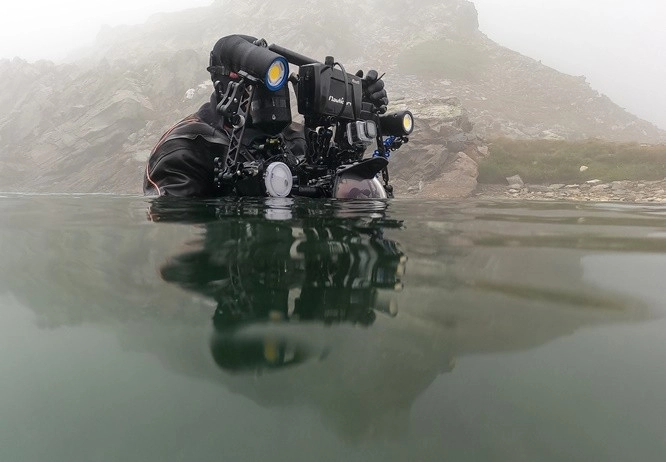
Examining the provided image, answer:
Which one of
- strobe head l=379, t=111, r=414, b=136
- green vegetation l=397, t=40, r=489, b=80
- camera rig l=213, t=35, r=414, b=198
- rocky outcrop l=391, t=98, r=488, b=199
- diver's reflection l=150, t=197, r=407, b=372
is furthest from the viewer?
green vegetation l=397, t=40, r=489, b=80

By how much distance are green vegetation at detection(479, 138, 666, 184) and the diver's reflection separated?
19.7 metres

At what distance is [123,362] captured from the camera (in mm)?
1039

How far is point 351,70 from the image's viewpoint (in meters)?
52.6

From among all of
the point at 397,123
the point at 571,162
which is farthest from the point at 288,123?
the point at 571,162

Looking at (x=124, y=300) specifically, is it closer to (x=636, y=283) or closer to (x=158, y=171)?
(x=636, y=283)

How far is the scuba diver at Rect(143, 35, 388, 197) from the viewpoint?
15.9 ft

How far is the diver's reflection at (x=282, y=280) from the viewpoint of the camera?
3.56 feet

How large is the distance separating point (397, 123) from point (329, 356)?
546 cm

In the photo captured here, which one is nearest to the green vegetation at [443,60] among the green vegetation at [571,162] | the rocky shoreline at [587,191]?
the green vegetation at [571,162]

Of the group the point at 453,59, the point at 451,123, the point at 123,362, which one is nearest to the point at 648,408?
the point at 123,362

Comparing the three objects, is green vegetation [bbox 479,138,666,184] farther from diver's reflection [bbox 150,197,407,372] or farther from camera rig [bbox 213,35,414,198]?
diver's reflection [bbox 150,197,407,372]

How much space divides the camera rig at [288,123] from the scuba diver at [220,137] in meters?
0.01

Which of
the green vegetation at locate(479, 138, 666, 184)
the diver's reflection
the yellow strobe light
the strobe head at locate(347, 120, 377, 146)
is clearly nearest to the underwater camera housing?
the strobe head at locate(347, 120, 377, 146)

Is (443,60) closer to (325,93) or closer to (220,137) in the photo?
(325,93)
